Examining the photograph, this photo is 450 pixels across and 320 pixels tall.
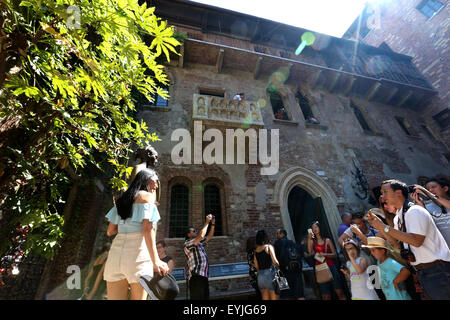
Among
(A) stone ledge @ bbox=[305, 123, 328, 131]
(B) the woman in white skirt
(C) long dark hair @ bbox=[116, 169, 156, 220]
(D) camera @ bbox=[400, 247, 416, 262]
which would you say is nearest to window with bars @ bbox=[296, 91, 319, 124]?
(A) stone ledge @ bbox=[305, 123, 328, 131]

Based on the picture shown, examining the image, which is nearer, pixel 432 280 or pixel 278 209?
pixel 432 280

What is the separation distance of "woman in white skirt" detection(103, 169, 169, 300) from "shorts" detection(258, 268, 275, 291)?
2.64 m

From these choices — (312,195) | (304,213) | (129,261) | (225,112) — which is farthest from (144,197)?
(304,213)

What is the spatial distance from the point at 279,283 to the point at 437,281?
7.22 ft

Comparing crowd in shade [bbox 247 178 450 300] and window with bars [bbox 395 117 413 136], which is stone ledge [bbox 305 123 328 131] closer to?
crowd in shade [bbox 247 178 450 300]

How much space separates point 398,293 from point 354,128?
9442 mm

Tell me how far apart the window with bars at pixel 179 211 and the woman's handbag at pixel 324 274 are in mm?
3773

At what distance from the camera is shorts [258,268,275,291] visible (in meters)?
3.74

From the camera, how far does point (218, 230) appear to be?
21.4 feet

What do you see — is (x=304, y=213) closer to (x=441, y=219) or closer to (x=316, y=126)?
(x=316, y=126)

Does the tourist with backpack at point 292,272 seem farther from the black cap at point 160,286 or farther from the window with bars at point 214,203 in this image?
the black cap at point 160,286

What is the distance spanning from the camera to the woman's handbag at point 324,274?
14.0ft
